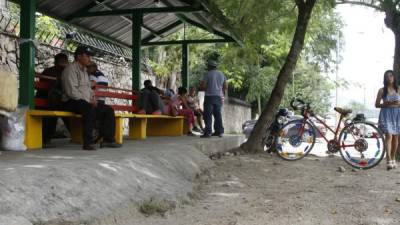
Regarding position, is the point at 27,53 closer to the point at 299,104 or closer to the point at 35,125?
the point at 35,125

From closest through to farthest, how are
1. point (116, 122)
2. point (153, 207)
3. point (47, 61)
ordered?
1. point (153, 207)
2. point (116, 122)
3. point (47, 61)

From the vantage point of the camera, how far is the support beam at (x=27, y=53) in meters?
6.97

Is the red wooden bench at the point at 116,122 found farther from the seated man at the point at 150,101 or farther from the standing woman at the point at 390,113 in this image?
the standing woman at the point at 390,113

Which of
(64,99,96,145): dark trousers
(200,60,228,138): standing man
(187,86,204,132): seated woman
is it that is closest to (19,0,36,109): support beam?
(64,99,96,145): dark trousers

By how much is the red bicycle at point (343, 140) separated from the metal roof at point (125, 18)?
285 cm

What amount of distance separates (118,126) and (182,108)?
4580 millimetres

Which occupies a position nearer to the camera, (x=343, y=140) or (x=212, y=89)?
(x=343, y=140)

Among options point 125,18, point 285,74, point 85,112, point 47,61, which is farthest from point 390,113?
point 47,61

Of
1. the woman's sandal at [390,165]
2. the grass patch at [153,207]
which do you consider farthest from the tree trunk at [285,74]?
the grass patch at [153,207]

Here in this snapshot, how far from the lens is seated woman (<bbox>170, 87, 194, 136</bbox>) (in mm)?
11685

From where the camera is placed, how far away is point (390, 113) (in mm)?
8984

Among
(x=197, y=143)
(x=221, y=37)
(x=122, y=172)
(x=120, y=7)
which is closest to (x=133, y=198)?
(x=122, y=172)

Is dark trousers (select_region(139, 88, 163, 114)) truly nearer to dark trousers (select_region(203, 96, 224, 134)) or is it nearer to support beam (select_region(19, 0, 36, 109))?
dark trousers (select_region(203, 96, 224, 134))

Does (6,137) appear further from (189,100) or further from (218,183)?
(189,100)
